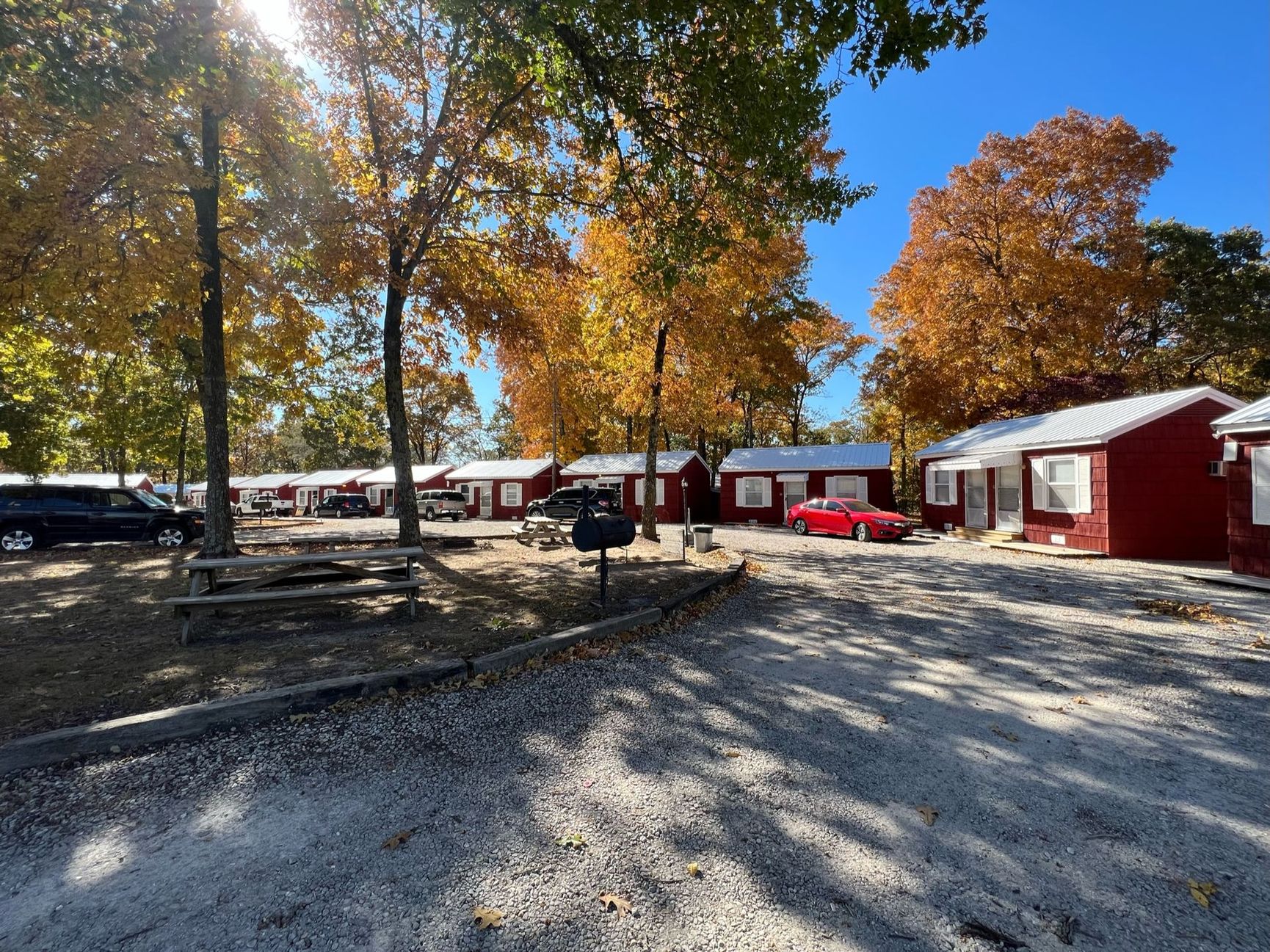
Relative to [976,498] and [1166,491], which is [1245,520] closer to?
[1166,491]

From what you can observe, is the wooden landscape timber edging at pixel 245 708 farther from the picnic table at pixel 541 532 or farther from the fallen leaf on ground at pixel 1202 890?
the picnic table at pixel 541 532

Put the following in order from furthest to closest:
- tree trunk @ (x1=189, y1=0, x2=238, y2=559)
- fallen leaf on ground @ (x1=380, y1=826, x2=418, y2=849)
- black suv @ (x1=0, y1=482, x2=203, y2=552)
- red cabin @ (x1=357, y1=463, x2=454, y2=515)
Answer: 1. red cabin @ (x1=357, y1=463, x2=454, y2=515)
2. black suv @ (x1=0, y1=482, x2=203, y2=552)
3. tree trunk @ (x1=189, y1=0, x2=238, y2=559)
4. fallen leaf on ground @ (x1=380, y1=826, x2=418, y2=849)

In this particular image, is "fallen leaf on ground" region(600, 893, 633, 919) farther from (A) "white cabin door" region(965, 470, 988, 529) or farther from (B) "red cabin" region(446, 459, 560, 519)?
(B) "red cabin" region(446, 459, 560, 519)

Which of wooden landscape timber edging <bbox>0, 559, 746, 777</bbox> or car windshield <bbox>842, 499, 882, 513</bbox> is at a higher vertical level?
car windshield <bbox>842, 499, 882, 513</bbox>

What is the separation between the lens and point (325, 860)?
2340 millimetres

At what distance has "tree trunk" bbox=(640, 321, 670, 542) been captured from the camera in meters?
16.4

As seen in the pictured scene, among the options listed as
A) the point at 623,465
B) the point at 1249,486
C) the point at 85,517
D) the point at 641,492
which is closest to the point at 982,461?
the point at 1249,486

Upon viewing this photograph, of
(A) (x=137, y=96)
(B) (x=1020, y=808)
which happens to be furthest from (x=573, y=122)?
(B) (x=1020, y=808)

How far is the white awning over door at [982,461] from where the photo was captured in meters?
15.8

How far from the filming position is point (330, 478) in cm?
4306

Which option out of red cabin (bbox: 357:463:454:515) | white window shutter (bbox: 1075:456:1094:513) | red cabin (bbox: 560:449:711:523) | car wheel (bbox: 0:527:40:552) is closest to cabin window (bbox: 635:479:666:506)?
red cabin (bbox: 560:449:711:523)

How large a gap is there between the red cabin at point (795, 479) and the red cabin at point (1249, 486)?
13.5 meters

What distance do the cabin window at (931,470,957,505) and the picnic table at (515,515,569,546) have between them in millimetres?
14141

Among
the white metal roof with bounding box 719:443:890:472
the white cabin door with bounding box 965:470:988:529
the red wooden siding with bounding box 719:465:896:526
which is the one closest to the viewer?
the white cabin door with bounding box 965:470:988:529
